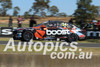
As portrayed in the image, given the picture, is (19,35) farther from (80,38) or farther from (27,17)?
(27,17)

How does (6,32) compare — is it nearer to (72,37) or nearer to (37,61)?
(72,37)

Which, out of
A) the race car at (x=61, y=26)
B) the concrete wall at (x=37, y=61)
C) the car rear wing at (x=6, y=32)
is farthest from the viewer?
the car rear wing at (x=6, y=32)

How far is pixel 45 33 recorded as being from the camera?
45.9 ft

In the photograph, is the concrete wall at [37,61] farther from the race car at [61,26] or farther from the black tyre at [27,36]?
the race car at [61,26]

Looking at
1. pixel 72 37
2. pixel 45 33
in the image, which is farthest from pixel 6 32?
pixel 72 37

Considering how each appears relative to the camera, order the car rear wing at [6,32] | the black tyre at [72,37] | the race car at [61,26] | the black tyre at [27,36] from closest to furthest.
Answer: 1. the black tyre at [27,36]
2. the black tyre at [72,37]
3. the race car at [61,26]
4. the car rear wing at [6,32]

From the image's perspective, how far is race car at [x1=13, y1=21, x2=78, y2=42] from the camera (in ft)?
45.4

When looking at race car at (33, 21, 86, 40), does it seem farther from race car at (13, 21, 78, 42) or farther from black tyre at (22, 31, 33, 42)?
black tyre at (22, 31, 33, 42)

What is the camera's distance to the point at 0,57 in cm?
638

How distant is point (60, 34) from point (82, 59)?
7.74m

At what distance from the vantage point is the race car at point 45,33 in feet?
45.4

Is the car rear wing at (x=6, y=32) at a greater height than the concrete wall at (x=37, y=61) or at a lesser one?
greater

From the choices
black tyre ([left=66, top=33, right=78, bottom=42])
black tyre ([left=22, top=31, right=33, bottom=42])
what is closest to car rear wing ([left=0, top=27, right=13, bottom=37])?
black tyre ([left=22, top=31, right=33, bottom=42])

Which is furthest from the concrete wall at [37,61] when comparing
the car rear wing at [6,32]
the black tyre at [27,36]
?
the car rear wing at [6,32]
